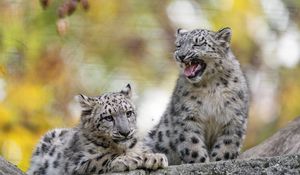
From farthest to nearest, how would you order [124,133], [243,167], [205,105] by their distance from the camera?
[205,105] → [124,133] → [243,167]

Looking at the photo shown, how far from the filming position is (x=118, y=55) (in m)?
8.86

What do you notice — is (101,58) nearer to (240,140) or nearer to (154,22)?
(154,22)

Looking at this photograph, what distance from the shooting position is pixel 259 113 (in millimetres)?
9070

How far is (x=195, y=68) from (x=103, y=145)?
103cm

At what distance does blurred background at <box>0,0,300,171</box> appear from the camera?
→ 8.29 metres

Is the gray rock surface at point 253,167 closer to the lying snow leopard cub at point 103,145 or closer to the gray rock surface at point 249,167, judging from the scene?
the gray rock surface at point 249,167

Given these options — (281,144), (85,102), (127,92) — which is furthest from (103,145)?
(281,144)

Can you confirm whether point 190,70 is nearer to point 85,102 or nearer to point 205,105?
point 205,105

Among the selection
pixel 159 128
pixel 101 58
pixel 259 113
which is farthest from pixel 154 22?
pixel 159 128

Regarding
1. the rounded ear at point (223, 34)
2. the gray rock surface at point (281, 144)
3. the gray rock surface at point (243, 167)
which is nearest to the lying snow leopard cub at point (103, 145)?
the gray rock surface at point (243, 167)

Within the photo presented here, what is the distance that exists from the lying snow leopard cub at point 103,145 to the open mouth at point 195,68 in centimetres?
51

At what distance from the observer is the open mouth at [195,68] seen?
272 inches

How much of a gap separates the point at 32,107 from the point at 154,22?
1372mm

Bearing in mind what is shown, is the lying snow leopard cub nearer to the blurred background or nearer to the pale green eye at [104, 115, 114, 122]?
the pale green eye at [104, 115, 114, 122]
